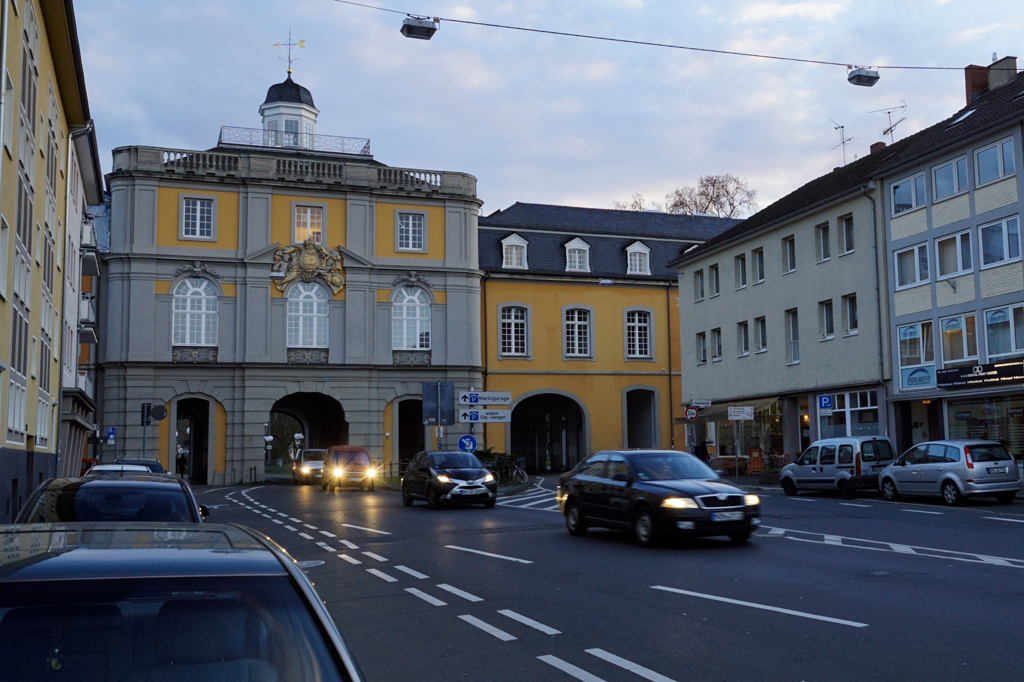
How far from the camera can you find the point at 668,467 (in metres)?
17.2

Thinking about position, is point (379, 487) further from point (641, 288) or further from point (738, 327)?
point (641, 288)

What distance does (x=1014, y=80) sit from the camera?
36.1 m

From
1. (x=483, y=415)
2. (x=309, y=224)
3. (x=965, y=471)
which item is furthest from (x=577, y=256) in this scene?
(x=965, y=471)

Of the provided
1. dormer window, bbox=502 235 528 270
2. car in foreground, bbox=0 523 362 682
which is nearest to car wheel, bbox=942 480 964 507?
car in foreground, bbox=0 523 362 682

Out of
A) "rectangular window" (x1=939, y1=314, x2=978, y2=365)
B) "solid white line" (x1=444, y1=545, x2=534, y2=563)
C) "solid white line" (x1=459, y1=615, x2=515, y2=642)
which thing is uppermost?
"rectangular window" (x1=939, y1=314, x2=978, y2=365)

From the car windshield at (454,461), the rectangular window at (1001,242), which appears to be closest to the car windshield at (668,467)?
the car windshield at (454,461)

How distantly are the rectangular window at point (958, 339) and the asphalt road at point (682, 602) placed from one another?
505 inches

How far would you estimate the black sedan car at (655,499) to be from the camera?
51.9 feet

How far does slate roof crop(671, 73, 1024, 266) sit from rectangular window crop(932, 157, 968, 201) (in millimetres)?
676

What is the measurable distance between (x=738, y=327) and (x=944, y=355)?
495 inches

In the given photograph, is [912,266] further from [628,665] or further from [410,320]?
[628,665]

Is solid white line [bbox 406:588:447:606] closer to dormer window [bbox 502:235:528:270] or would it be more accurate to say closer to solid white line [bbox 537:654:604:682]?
solid white line [bbox 537:654:604:682]

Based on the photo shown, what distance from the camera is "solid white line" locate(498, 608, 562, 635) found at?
899 cm

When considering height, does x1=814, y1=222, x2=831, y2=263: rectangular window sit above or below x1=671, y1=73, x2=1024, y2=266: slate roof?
below
